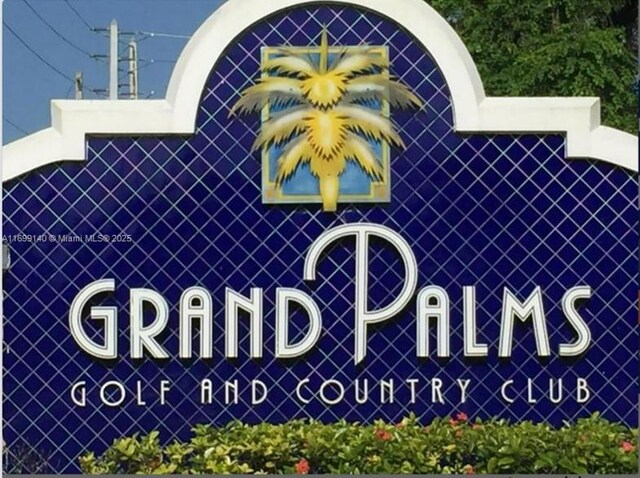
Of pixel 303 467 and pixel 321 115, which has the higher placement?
pixel 321 115

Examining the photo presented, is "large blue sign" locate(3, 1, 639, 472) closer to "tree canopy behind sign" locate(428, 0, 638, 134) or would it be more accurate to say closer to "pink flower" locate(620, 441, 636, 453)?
"pink flower" locate(620, 441, 636, 453)

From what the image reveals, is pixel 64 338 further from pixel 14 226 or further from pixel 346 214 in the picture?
pixel 346 214

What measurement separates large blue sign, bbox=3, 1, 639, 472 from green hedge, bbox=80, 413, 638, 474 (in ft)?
0.47

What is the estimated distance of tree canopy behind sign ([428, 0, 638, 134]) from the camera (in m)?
14.6

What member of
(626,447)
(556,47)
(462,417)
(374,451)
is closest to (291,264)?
(374,451)

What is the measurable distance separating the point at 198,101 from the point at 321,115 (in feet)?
3.06

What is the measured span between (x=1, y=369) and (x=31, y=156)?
1604 mm

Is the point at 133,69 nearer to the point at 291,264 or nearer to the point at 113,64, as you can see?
the point at 113,64

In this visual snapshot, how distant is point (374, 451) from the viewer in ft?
31.1

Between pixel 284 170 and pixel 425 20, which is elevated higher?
pixel 425 20

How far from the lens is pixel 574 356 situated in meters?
9.74

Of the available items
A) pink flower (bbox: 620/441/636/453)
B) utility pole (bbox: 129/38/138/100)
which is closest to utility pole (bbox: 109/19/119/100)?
utility pole (bbox: 129/38/138/100)

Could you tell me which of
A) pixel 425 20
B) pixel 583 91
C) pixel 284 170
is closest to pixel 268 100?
pixel 284 170

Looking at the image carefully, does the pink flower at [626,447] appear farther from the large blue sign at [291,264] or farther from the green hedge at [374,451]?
the large blue sign at [291,264]
